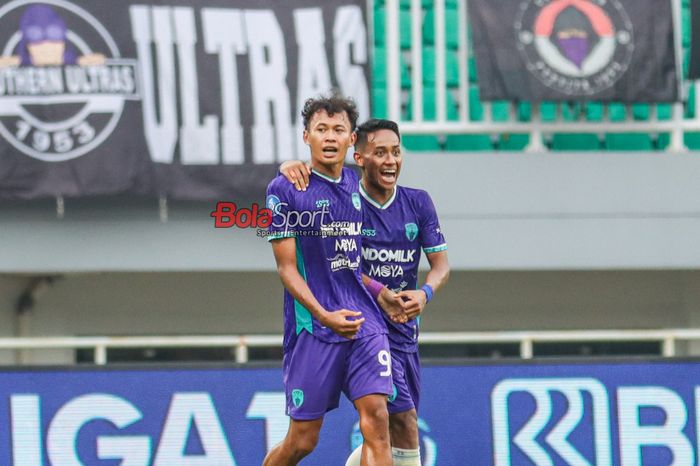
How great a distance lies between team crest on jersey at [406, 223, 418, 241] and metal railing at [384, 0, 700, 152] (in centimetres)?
312

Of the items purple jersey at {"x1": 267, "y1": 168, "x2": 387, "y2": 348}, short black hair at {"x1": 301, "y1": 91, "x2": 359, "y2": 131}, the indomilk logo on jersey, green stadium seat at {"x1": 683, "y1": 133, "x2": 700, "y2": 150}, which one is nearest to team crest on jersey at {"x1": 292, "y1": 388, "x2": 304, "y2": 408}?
purple jersey at {"x1": 267, "y1": 168, "x2": 387, "y2": 348}

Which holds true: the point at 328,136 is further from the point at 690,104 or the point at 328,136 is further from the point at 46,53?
the point at 690,104

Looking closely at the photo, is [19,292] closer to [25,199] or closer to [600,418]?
[25,199]

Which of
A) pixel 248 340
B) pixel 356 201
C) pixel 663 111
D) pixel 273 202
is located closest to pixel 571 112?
pixel 663 111

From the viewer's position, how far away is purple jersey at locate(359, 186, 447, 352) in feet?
24.7

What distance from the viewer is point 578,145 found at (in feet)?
37.1

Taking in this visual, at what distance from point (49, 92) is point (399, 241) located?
358 centimetres

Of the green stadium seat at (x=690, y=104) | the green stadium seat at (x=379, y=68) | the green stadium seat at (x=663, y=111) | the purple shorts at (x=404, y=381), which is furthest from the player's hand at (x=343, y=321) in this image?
the green stadium seat at (x=690, y=104)

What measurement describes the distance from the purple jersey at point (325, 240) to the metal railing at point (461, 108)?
3.60m

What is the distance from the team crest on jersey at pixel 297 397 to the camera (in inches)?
280

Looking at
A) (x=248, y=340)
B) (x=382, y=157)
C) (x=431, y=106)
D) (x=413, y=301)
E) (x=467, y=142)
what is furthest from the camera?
(x=467, y=142)

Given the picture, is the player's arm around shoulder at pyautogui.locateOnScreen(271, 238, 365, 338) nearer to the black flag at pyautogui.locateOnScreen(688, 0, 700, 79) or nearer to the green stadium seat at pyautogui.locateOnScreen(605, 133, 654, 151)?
the black flag at pyautogui.locateOnScreen(688, 0, 700, 79)

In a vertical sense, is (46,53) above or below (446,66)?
above

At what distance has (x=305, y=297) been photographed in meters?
6.94
